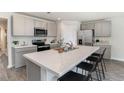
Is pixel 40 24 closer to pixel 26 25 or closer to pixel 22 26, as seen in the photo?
pixel 26 25

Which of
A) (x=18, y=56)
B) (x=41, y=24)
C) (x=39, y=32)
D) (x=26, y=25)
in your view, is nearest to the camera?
(x=18, y=56)

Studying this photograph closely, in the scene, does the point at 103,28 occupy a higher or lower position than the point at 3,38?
higher

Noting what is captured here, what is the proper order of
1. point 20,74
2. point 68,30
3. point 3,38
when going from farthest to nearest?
point 3,38 < point 68,30 < point 20,74

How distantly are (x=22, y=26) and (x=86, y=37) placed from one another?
354 centimetres

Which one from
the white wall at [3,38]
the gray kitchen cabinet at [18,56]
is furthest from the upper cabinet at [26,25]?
the white wall at [3,38]

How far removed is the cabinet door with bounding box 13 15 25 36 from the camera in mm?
3879

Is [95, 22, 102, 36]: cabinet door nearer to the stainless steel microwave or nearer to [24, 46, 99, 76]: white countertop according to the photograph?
the stainless steel microwave

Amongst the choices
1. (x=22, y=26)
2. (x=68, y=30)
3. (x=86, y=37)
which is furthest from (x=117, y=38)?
(x=22, y=26)

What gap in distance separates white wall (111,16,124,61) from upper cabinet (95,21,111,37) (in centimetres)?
31

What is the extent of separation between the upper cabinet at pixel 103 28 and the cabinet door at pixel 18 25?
3962 millimetres

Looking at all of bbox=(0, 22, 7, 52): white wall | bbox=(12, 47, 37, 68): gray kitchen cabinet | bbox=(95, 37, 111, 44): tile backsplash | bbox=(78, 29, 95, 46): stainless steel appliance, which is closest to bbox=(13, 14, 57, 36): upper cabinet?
bbox=(12, 47, 37, 68): gray kitchen cabinet

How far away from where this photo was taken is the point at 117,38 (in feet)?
17.3
